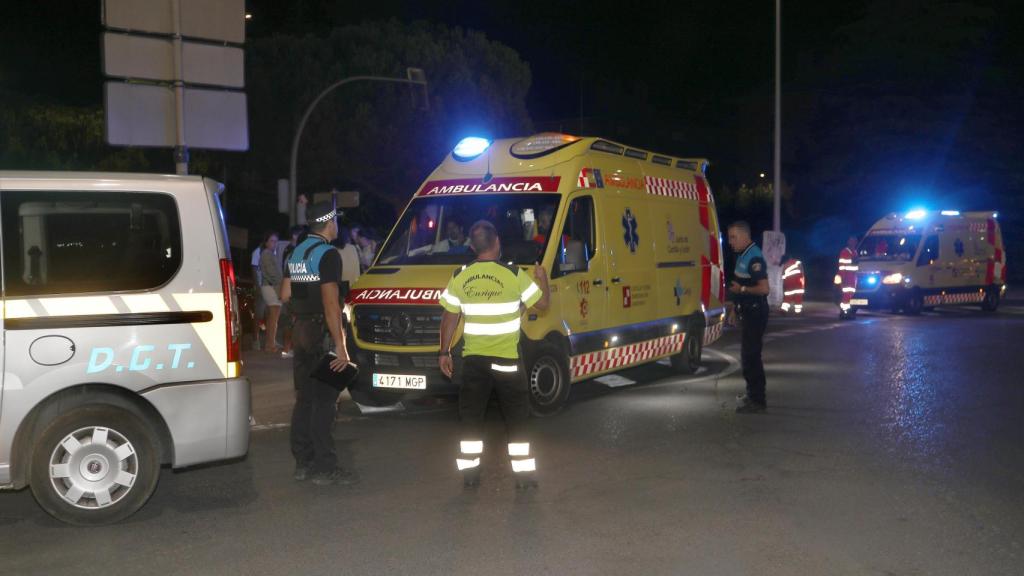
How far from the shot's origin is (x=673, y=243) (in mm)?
12789

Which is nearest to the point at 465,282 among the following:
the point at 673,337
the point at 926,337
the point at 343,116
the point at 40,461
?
the point at 40,461

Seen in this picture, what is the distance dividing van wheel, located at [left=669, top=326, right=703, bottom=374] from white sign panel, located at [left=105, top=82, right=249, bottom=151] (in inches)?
219

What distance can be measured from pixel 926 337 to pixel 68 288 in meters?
15.2

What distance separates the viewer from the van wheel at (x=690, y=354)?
13.1 metres

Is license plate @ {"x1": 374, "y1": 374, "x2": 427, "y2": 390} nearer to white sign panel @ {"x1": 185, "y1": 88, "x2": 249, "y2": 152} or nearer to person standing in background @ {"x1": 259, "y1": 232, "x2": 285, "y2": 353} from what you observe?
white sign panel @ {"x1": 185, "y1": 88, "x2": 249, "y2": 152}

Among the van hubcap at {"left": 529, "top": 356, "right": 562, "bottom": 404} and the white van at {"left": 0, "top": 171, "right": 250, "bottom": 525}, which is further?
the van hubcap at {"left": 529, "top": 356, "right": 562, "bottom": 404}

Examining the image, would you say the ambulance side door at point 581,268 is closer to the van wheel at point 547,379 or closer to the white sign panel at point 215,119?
the van wheel at point 547,379

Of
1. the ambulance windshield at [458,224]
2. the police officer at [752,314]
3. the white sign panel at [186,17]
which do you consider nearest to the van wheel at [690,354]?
the police officer at [752,314]

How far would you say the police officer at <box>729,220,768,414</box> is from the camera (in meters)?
10.2

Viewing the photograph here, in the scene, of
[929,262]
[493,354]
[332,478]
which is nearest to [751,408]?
[493,354]

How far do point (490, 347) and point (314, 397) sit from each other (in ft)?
4.16

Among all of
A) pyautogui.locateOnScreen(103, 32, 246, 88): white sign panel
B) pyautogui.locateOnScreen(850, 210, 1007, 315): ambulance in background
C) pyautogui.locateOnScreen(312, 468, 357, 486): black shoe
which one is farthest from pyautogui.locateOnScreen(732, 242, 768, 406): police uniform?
pyautogui.locateOnScreen(850, 210, 1007, 315): ambulance in background

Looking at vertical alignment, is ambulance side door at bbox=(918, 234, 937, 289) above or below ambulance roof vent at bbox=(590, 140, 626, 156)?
below

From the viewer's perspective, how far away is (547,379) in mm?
10000
